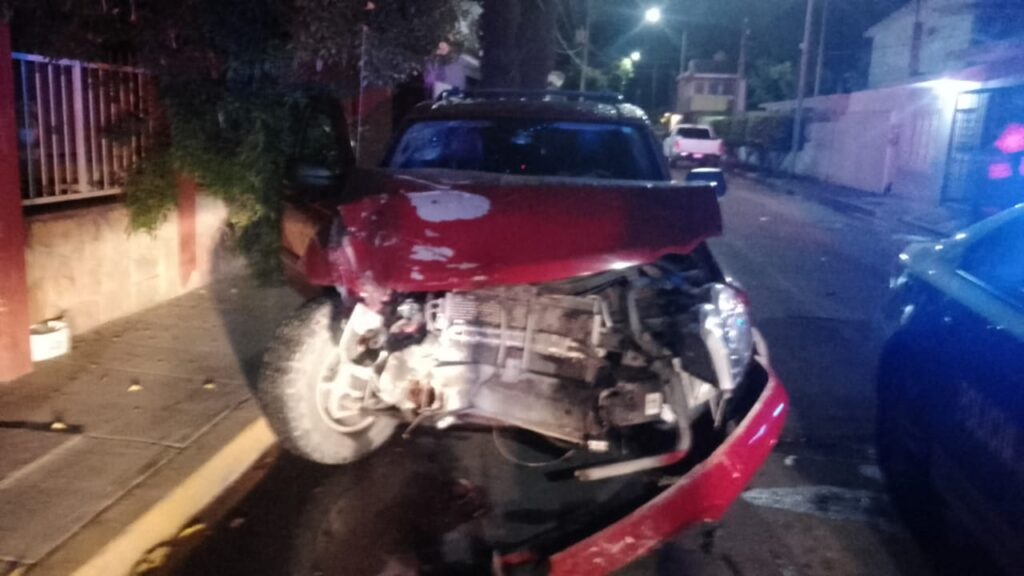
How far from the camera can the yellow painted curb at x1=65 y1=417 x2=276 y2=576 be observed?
13.4 feet

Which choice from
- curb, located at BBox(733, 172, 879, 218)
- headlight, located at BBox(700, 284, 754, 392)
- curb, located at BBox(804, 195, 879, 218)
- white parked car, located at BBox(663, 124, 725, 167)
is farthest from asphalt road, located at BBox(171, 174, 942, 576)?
white parked car, located at BBox(663, 124, 725, 167)

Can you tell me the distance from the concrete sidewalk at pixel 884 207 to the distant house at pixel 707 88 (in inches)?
1364

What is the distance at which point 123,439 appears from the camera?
521 centimetres

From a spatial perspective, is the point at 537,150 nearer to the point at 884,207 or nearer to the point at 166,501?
the point at 166,501

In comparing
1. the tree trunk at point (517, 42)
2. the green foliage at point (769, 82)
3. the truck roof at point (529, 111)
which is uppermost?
the green foliage at point (769, 82)

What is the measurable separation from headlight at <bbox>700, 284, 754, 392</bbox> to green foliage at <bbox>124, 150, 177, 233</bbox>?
5.03m

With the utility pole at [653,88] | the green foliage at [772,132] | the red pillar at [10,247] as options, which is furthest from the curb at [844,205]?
the utility pole at [653,88]

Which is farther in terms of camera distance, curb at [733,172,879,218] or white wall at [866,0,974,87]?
white wall at [866,0,974,87]

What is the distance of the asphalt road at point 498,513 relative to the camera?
14.2 feet

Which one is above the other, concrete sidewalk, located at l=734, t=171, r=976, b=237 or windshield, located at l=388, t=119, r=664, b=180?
A: windshield, located at l=388, t=119, r=664, b=180

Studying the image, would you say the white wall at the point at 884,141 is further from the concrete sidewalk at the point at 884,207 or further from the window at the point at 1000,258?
the window at the point at 1000,258

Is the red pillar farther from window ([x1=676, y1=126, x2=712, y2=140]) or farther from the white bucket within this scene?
window ([x1=676, y1=126, x2=712, y2=140])

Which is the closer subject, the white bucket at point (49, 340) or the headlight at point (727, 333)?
the headlight at point (727, 333)

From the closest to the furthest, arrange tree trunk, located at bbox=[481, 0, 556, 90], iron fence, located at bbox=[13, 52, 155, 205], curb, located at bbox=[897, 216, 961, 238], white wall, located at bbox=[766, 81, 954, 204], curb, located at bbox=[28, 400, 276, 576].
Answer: curb, located at bbox=[28, 400, 276, 576] → iron fence, located at bbox=[13, 52, 155, 205] → tree trunk, located at bbox=[481, 0, 556, 90] → curb, located at bbox=[897, 216, 961, 238] → white wall, located at bbox=[766, 81, 954, 204]
